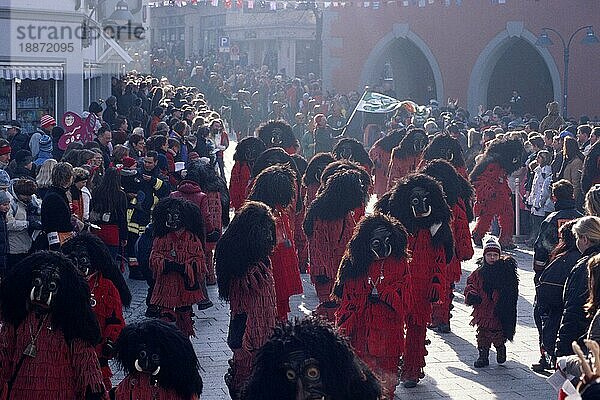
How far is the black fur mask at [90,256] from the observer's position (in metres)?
7.68

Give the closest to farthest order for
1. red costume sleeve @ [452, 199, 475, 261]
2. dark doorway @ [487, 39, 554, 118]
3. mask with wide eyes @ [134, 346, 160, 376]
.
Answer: mask with wide eyes @ [134, 346, 160, 376]
red costume sleeve @ [452, 199, 475, 261]
dark doorway @ [487, 39, 554, 118]

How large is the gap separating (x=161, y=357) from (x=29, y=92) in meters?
15.3

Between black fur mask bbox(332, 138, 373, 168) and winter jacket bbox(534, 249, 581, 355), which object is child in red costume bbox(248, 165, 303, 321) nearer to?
winter jacket bbox(534, 249, 581, 355)

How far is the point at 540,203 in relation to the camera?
16438 millimetres

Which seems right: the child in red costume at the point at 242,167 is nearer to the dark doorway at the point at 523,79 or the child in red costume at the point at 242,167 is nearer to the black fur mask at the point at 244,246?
the black fur mask at the point at 244,246

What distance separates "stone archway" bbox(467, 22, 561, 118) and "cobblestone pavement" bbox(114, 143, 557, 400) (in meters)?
18.5

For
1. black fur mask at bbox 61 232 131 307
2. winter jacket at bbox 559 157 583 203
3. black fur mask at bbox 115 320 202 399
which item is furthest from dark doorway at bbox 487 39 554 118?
black fur mask at bbox 115 320 202 399

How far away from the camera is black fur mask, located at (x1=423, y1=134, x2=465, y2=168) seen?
15.7 metres

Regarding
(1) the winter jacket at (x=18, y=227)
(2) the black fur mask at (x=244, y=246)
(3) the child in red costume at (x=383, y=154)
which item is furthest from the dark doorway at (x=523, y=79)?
(2) the black fur mask at (x=244, y=246)

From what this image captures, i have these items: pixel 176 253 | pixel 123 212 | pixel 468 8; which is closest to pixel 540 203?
pixel 123 212

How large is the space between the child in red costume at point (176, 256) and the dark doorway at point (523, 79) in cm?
2450

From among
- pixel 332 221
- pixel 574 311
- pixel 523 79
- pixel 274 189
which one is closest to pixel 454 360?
pixel 332 221

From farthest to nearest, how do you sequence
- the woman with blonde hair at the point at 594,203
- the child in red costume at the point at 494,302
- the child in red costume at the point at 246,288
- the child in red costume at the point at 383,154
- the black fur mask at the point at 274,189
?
1. the child in red costume at the point at 383,154
2. the black fur mask at the point at 274,189
3. the child in red costume at the point at 494,302
4. the woman with blonde hair at the point at 594,203
5. the child in red costume at the point at 246,288

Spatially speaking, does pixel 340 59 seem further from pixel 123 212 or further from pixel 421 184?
pixel 421 184
